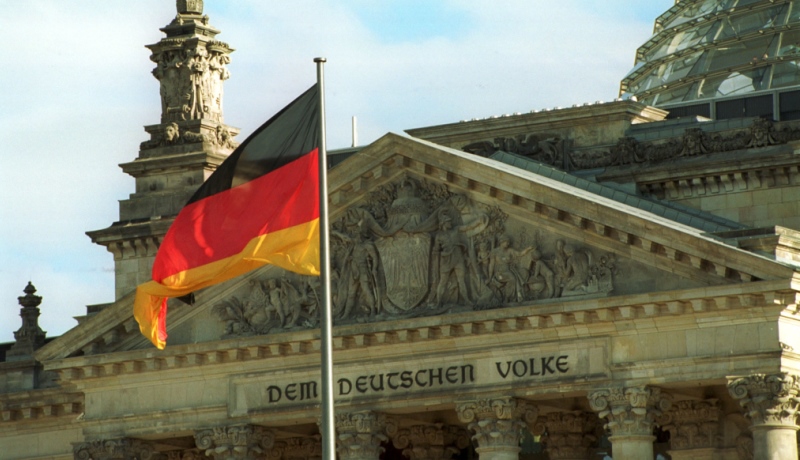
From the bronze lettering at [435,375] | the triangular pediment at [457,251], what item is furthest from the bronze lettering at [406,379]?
the triangular pediment at [457,251]

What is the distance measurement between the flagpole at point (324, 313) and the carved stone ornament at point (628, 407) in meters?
13.7

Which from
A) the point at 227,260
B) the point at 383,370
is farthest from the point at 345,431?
the point at 227,260

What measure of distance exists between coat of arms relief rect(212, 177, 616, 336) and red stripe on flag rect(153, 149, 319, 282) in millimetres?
10062

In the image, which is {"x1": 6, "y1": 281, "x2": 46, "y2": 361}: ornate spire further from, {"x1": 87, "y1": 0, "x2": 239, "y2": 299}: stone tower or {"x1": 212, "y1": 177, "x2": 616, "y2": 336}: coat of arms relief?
{"x1": 212, "y1": 177, "x2": 616, "y2": 336}: coat of arms relief

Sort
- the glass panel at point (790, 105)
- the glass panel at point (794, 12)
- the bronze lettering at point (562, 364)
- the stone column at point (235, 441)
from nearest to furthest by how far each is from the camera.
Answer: the bronze lettering at point (562, 364)
the stone column at point (235, 441)
the glass panel at point (790, 105)
the glass panel at point (794, 12)

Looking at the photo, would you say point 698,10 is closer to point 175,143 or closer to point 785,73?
point 785,73

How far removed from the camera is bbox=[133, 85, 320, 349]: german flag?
49.9m

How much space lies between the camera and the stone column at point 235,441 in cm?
6462

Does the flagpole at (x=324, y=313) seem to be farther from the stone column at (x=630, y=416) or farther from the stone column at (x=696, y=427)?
the stone column at (x=696, y=427)

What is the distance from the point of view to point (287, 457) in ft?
226

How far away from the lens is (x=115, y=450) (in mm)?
66688

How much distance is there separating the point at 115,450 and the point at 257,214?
17.4 metres

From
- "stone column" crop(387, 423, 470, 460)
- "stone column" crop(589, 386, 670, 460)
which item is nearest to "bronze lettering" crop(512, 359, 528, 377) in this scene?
"stone column" crop(589, 386, 670, 460)

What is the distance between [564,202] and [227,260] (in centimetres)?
1103
